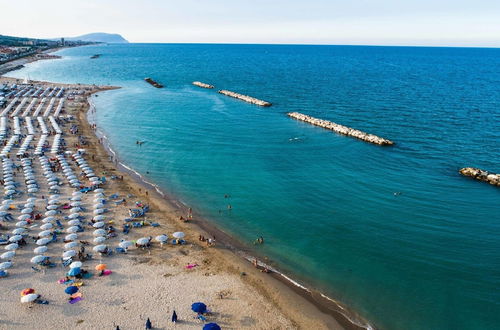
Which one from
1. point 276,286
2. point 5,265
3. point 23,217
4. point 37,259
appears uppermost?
point 23,217

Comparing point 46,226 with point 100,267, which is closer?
point 100,267

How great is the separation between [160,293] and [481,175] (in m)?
41.4

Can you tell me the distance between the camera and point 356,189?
39094 mm

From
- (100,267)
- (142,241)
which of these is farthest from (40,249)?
(142,241)

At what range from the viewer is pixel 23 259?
26.6 metres

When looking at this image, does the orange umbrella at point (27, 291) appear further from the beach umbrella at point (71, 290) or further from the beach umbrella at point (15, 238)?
the beach umbrella at point (15, 238)

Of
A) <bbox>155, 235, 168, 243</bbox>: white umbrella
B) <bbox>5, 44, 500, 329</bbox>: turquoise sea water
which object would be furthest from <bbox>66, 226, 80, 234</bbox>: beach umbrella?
<bbox>5, 44, 500, 329</bbox>: turquoise sea water

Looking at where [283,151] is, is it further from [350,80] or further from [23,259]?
[350,80]

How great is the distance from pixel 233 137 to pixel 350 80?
8160 centimetres

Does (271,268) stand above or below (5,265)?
below

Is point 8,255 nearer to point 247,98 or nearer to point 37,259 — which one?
point 37,259

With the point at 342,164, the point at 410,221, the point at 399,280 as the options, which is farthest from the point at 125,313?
the point at 342,164

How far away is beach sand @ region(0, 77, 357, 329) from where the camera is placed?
21188 millimetres

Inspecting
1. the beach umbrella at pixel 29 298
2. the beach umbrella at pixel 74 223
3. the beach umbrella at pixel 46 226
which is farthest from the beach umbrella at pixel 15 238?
the beach umbrella at pixel 29 298
